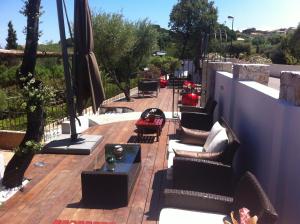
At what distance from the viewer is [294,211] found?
266 cm

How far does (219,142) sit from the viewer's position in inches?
167

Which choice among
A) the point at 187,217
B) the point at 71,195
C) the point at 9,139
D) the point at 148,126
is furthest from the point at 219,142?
the point at 9,139

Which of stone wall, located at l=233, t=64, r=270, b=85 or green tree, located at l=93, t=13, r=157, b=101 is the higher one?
green tree, located at l=93, t=13, r=157, b=101

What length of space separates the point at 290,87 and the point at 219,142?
1488mm

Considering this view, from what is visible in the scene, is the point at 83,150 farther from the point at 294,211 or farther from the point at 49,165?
the point at 294,211

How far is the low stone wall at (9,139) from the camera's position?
880cm

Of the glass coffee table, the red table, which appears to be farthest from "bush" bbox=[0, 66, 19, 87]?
the glass coffee table

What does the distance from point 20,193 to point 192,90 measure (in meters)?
9.15

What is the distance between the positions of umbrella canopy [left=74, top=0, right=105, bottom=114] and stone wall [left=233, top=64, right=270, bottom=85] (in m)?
2.56

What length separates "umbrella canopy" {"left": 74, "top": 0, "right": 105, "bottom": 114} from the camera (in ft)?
19.9

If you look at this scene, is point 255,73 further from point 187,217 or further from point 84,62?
point 84,62

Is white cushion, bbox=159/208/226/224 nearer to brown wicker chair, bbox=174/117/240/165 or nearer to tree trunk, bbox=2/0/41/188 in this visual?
brown wicker chair, bbox=174/117/240/165

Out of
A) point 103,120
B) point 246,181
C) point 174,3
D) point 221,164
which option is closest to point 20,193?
point 221,164

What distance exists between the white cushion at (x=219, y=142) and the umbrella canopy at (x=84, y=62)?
2.44m
